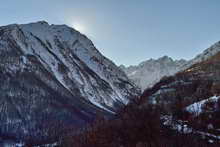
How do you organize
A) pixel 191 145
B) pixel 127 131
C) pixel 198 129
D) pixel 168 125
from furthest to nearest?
pixel 127 131, pixel 168 125, pixel 198 129, pixel 191 145

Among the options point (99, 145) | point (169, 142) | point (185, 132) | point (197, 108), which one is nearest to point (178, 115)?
point (197, 108)

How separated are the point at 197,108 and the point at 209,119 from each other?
15.6 metres

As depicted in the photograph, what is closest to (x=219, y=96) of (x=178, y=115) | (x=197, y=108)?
(x=197, y=108)

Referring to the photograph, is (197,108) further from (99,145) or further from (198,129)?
(99,145)

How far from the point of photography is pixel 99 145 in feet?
643

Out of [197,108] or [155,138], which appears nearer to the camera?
[155,138]

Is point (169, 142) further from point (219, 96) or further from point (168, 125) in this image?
point (219, 96)

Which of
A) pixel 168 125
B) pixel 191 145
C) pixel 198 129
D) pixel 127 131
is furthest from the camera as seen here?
pixel 127 131

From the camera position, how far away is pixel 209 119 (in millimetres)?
177125

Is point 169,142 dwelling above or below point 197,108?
below

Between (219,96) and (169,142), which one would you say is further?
(219,96)

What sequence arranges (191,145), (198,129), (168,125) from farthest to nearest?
(168,125)
(198,129)
(191,145)

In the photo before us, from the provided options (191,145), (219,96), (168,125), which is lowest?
(191,145)

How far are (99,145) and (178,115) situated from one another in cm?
5274
